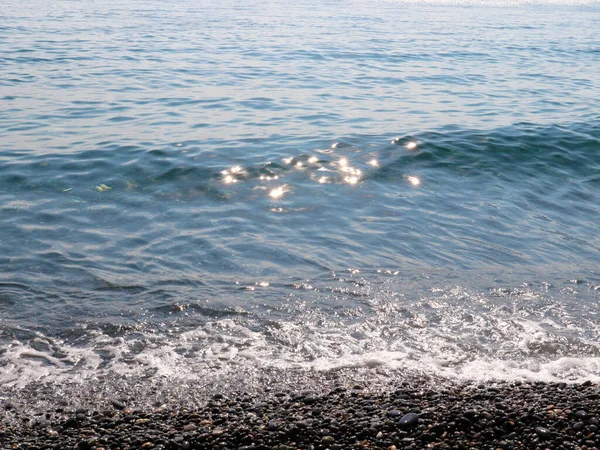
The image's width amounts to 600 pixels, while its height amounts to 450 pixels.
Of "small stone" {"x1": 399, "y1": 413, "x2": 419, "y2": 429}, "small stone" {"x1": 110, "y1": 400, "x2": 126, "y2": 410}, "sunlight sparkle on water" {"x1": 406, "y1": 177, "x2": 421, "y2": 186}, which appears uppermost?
"small stone" {"x1": 399, "y1": 413, "x2": 419, "y2": 429}

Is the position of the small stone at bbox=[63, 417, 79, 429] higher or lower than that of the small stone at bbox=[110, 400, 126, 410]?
higher

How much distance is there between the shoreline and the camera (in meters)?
→ 4.73

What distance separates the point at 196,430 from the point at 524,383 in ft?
9.07

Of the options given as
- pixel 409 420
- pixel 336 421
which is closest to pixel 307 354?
pixel 336 421

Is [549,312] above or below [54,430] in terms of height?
below

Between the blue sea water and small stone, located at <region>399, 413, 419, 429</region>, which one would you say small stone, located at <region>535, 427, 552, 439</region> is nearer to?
small stone, located at <region>399, 413, 419, 429</region>

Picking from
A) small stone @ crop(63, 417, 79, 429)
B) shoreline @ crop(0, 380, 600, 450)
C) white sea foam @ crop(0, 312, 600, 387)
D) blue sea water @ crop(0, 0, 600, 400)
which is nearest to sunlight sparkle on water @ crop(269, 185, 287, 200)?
blue sea water @ crop(0, 0, 600, 400)

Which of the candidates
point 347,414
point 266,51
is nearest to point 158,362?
point 347,414

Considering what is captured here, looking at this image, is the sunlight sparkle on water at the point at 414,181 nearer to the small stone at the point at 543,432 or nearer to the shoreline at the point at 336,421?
the shoreline at the point at 336,421

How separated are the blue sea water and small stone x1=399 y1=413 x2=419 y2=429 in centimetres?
98

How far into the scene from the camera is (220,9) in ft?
122

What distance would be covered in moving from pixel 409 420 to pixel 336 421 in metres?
0.53

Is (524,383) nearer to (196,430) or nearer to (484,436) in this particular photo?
(484,436)

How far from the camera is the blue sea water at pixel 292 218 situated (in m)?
6.53
